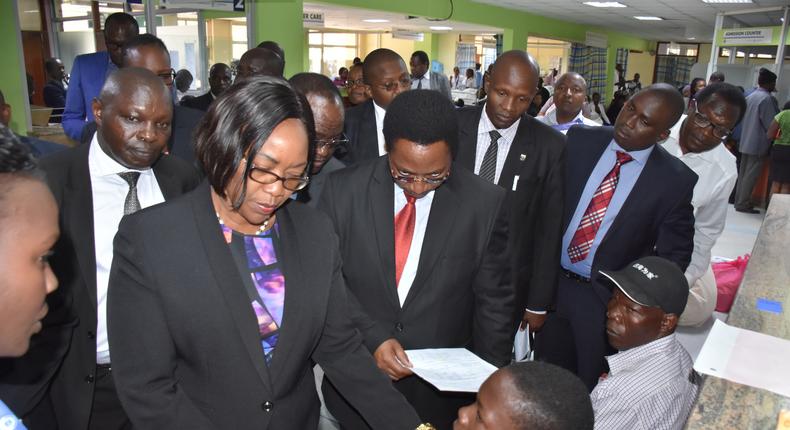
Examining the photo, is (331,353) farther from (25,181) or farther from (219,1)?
(219,1)

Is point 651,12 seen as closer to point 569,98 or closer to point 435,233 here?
point 569,98

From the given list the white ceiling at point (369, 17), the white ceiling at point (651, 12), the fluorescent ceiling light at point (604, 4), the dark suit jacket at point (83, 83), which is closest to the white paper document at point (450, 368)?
the dark suit jacket at point (83, 83)

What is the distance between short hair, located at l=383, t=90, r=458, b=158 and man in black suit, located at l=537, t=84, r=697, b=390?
116cm

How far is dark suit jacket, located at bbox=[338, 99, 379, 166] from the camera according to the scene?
127 inches

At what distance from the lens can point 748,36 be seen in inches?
417

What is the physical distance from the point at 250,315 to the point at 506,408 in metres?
0.65

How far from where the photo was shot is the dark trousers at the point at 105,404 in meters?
1.88

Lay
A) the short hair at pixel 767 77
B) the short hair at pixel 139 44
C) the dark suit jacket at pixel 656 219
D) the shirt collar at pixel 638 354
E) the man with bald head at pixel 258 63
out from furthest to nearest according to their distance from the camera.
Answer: the short hair at pixel 767 77 → the man with bald head at pixel 258 63 → the short hair at pixel 139 44 → the dark suit jacket at pixel 656 219 → the shirt collar at pixel 638 354

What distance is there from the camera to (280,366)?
54.4 inches

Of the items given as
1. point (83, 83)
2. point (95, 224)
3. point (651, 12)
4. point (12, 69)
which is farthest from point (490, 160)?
point (651, 12)

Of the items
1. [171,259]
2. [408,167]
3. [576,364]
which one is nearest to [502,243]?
[408,167]

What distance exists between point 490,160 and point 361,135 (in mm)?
860

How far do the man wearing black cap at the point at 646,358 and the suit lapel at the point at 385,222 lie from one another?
2.67 feet

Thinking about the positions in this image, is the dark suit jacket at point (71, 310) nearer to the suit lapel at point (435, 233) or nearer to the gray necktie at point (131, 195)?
the gray necktie at point (131, 195)
